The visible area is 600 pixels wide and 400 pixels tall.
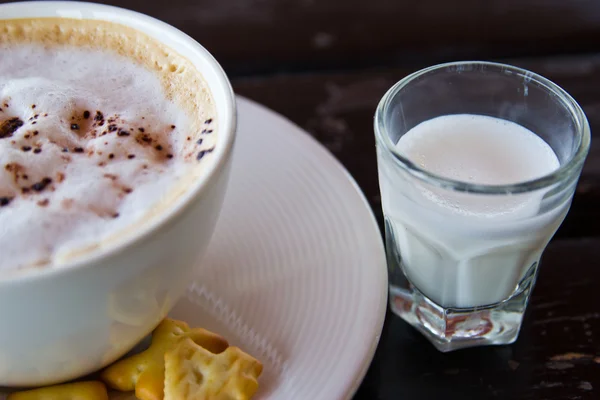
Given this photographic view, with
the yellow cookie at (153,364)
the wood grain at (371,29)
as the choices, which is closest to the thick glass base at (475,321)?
the yellow cookie at (153,364)

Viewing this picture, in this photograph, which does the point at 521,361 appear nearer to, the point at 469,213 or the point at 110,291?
the point at 469,213

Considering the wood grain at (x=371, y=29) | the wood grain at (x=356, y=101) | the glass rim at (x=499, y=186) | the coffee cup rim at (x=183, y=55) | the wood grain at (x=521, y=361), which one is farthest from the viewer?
the wood grain at (x=371, y=29)

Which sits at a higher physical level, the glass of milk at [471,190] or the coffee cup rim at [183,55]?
the coffee cup rim at [183,55]

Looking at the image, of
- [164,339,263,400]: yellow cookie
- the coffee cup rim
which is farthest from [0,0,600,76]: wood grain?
[164,339,263,400]: yellow cookie

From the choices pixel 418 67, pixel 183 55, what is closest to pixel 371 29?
pixel 418 67

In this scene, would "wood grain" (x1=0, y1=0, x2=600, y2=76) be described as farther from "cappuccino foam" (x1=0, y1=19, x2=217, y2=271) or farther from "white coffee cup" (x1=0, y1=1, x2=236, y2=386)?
"white coffee cup" (x1=0, y1=1, x2=236, y2=386)

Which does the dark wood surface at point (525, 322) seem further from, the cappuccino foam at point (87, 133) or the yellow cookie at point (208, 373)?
the cappuccino foam at point (87, 133)

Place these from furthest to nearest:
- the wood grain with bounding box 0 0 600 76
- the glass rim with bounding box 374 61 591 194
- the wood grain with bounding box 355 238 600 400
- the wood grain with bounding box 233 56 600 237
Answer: the wood grain with bounding box 0 0 600 76, the wood grain with bounding box 233 56 600 237, the wood grain with bounding box 355 238 600 400, the glass rim with bounding box 374 61 591 194
